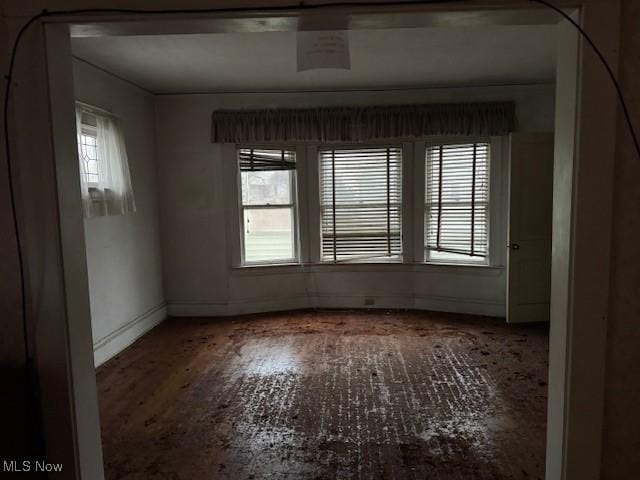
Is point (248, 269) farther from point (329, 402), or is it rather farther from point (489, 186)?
point (489, 186)

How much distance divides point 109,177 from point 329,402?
2.59 meters

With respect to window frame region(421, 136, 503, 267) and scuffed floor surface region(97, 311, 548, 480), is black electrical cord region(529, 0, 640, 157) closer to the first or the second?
scuffed floor surface region(97, 311, 548, 480)

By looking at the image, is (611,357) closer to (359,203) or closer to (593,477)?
(593,477)

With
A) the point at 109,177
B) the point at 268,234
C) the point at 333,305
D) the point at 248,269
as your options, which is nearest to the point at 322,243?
the point at 268,234

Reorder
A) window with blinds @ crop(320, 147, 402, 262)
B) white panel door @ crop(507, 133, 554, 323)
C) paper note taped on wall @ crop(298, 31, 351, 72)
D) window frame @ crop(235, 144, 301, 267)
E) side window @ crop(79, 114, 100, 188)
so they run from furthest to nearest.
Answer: window with blinds @ crop(320, 147, 402, 262) → window frame @ crop(235, 144, 301, 267) → white panel door @ crop(507, 133, 554, 323) → side window @ crop(79, 114, 100, 188) → paper note taped on wall @ crop(298, 31, 351, 72)

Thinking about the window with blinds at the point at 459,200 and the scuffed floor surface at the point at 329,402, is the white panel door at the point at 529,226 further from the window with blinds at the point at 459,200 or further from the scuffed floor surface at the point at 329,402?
the window with blinds at the point at 459,200

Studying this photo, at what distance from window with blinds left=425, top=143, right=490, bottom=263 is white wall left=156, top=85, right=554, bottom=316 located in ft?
0.94

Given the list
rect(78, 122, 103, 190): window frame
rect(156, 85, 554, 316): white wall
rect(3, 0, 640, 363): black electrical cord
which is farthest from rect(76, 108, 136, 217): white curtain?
rect(3, 0, 640, 363): black electrical cord

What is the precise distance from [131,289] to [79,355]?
3.04 meters

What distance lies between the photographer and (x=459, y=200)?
477 centimetres

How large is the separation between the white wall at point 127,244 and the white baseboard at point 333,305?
42 centimetres

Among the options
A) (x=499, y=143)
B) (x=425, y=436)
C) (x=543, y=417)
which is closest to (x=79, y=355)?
(x=425, y=436)

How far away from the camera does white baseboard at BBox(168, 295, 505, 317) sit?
491cm

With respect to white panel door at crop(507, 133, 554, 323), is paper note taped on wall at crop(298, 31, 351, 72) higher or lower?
higher
